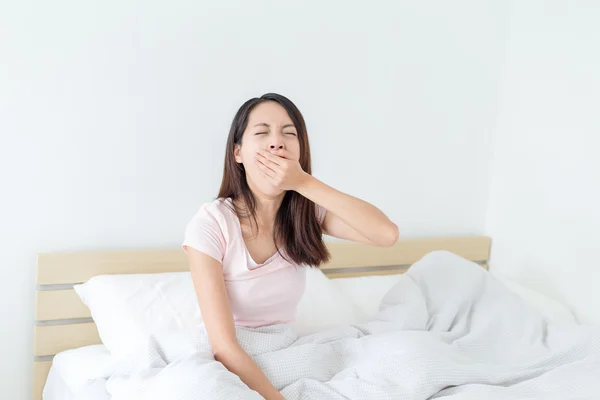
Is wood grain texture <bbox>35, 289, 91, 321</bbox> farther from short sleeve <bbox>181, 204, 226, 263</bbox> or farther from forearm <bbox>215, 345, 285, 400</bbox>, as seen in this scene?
forearm <bbox>215, 345, 285, 400</bbox>

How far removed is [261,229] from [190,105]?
679 millimetres

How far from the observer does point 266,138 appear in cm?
180

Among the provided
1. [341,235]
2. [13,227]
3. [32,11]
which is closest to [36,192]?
[13,227]

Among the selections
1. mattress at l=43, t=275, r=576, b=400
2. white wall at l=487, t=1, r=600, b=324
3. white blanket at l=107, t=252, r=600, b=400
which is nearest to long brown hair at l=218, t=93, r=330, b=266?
white blanket at l=107, t=252, r=600, b=400

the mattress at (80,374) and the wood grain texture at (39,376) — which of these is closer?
the mattress at (80,374)

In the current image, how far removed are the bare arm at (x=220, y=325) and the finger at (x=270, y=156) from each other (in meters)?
0.28

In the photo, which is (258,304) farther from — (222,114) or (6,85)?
(6,85)

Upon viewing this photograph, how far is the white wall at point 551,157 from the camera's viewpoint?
2.51m

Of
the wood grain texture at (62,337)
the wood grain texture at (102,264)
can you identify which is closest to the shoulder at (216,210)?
the wood grain texture at (102,264)

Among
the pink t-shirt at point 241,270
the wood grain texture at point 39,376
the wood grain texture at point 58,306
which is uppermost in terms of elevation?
the pink t-shirt at point 241,270

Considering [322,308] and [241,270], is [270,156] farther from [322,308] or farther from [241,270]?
[322,308]

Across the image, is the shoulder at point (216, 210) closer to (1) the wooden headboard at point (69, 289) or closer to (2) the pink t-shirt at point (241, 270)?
(2) the pink t-shirt at point (241, 270)

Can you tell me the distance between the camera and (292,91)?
2.55 meters

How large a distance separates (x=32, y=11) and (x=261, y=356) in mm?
1251
